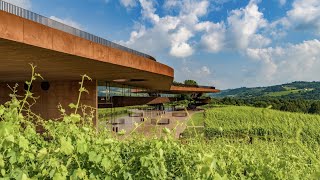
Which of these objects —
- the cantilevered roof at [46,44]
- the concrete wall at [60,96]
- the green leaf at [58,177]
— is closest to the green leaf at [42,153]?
the green leaf at [58,177]

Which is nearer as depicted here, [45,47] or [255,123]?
[45,47]

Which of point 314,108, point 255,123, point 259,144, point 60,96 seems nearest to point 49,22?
point 259,144

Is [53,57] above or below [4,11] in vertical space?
below

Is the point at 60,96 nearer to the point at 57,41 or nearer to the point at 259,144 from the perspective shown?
the point at 57,41

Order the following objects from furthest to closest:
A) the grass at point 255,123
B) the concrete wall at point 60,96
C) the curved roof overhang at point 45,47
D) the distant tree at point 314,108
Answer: the distant tree at point 314,108 → the concrete wall at point 60,96 → the grass at point 255,123 → the curved roof overhang at point 45,47

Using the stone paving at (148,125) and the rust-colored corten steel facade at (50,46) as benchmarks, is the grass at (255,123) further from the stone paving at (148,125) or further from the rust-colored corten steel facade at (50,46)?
the rust-colored corten steel facade at (50,46)

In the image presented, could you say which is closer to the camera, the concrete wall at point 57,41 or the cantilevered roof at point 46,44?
the concrete wall at point 57,41

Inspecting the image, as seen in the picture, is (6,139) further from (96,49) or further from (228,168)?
(96,49)

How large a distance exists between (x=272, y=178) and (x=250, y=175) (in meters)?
0.27

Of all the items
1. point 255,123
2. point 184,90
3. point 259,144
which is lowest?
point 255,123

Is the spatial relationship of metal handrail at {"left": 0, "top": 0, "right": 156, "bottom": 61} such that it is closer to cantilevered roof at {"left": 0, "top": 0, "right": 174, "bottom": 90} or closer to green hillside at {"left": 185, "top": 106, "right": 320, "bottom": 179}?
cantilevered roof at {"left": 0, "top": 0, "right": 174, "bottom": 90}

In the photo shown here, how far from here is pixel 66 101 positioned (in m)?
19.7

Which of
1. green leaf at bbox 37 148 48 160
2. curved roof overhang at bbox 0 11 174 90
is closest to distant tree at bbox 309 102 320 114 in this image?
curved roof overhang at bbox 0 11 174 90

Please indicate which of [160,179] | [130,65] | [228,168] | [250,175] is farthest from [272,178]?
[130,65]
